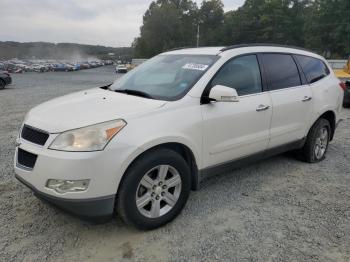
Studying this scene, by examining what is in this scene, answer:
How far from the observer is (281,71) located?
459cm

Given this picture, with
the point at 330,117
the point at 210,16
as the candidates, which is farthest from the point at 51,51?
the point at 330,117

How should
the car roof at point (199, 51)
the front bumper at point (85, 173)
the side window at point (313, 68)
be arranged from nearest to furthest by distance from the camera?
1. the front bumper at point (85, 173)
2. the car roof at point (199, 51)
3. the side window at point (313, 68)

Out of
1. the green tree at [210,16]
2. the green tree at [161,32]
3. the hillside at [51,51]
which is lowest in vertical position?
the hillside at [51,51]

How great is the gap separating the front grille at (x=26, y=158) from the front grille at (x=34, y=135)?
121 millimetres

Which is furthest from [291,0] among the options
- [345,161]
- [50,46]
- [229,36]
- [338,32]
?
[50,46]

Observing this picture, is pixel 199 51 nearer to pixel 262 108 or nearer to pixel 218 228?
pixel 262 108

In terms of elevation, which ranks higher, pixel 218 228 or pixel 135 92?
pixel 135 92

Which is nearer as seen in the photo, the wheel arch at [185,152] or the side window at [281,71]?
the wheel arch at [185,152]

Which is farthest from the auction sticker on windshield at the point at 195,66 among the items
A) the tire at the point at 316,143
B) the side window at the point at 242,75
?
the tire at the point at 316,143

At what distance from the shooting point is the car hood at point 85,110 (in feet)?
9.91

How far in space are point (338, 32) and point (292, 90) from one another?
200 ft

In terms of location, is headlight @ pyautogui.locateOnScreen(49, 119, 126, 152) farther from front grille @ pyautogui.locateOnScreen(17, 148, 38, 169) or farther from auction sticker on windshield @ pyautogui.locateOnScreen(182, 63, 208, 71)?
auction sticker on windshield @ pyautogui.locateOnScreen(182, 63, 208, 71)

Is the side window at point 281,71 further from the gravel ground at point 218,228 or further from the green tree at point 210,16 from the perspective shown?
the green tree at point 210,16

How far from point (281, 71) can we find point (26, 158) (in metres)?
3.26
